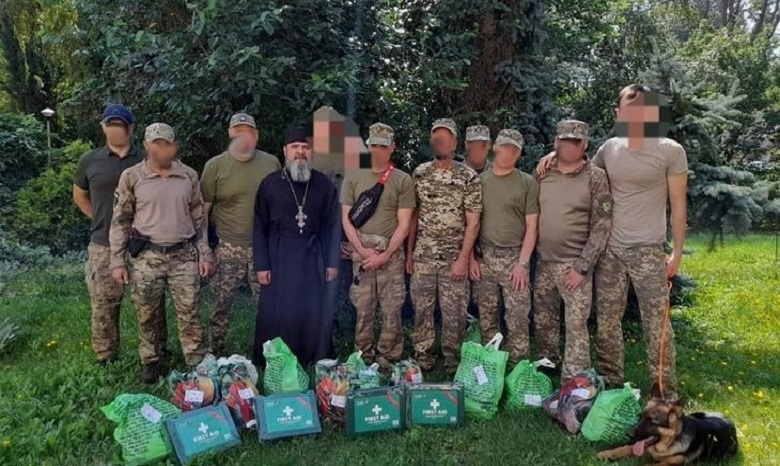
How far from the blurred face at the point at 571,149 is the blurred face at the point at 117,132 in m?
3.01

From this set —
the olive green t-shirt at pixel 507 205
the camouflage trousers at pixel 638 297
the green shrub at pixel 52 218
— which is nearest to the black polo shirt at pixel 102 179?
the olive green t-shirt at pixel 507 205

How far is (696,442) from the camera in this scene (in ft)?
10.7

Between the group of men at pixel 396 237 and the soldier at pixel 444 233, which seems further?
the soldier at pixel 444 233

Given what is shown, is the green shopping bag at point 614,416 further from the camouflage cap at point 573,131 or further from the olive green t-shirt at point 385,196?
the olive green t-shirt at point 385,196

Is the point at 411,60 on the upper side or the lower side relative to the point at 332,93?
upper

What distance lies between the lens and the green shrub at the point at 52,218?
10375 millimetres

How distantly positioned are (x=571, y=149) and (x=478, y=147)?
752 millimetres

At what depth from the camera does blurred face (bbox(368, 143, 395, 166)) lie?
170 inches

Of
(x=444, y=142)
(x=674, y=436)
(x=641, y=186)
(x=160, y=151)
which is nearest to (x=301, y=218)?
(x=160, y=151)

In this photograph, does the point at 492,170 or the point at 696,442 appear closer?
the point at 696,442

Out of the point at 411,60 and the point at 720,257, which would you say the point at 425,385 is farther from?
the point at 720,257

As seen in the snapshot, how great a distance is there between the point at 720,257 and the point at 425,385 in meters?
9.60

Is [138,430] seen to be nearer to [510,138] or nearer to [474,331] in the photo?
[474,331]

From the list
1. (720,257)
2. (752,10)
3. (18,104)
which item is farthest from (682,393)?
(752,10)
